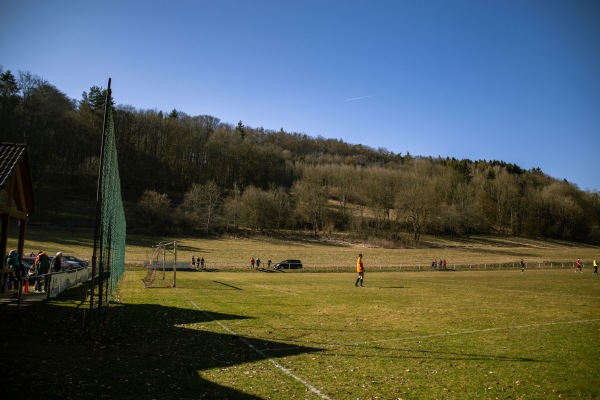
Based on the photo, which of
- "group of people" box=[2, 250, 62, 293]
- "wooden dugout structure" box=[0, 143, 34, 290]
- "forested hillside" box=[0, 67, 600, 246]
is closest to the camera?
"wooden dugout structure" box=[0, 143, 34, 290]

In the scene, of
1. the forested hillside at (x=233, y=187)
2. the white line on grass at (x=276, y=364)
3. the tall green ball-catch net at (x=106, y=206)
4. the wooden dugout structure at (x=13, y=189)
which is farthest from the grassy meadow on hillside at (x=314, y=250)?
the white line on grass at (x=276, y=364)

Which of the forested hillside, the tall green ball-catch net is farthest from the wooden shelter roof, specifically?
the forested hillside

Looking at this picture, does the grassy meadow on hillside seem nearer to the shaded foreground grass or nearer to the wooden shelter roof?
the wooden shelter roof

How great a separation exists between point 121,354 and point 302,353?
445 centimetres

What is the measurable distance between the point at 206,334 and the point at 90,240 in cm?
5874

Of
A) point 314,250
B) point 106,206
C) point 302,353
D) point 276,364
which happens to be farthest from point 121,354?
point 314,250

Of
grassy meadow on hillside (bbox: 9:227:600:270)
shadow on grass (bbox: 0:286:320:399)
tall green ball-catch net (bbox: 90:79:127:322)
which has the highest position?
tall green ball-catch net (bbox: 90:79:127:322)

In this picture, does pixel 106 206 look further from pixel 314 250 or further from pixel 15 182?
pixel 314 250

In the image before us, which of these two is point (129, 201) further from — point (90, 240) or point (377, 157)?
point (377, 157)

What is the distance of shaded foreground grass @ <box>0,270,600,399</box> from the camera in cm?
725

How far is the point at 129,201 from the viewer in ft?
307

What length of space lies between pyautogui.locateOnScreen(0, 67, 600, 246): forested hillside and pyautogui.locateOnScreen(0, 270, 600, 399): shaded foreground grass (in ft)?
221

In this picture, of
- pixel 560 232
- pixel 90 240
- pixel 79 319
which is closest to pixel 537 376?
pixel 79 319

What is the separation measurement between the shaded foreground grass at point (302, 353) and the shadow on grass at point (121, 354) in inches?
1.4
